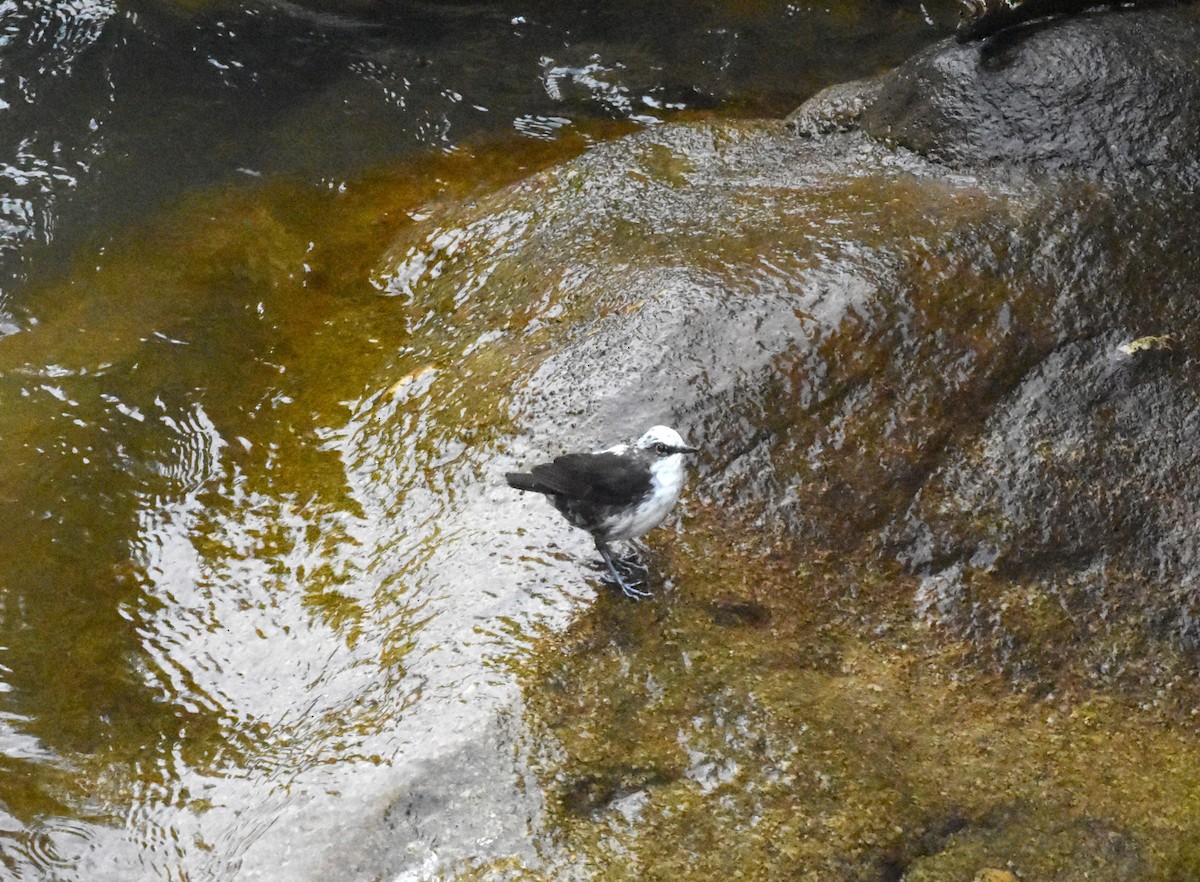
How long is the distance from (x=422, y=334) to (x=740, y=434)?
2377 millimetres

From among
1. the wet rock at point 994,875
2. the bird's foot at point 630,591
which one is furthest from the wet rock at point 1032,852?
the bird's foot at point 630,591

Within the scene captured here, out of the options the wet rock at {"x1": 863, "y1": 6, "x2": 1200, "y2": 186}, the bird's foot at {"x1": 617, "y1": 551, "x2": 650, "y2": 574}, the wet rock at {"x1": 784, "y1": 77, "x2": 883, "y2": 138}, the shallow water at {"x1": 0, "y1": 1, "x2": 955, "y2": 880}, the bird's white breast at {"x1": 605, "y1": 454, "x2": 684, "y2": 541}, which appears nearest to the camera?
the shallow water at {"x1": 0, "y1": 1, "x2": 955, "y2": 880}

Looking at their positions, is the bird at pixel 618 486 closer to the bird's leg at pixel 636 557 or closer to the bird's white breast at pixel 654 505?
the bird's white breast at pixel 654 505

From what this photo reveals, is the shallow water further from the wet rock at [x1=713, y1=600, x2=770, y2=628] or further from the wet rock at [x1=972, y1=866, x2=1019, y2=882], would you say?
the wet rock at [x1=972, y1=866, x2=1019, y2=882]

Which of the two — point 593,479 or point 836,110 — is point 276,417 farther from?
point 836,110

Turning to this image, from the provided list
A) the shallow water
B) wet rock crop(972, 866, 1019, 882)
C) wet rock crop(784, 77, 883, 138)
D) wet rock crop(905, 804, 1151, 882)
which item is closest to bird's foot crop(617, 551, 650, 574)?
the shallow water

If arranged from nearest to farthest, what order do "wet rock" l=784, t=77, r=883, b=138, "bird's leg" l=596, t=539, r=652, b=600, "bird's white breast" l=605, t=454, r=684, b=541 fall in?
"bird's white breast" l=605, t=454, r=684, b=541, "bird's leg" l=596, t=539, r=652, b=600, "wet rock" l=784, t=77, r=883, b=138

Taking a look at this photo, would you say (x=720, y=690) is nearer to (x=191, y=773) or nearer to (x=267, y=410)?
(x=191, y=773)

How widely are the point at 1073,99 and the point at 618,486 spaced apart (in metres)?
3.78

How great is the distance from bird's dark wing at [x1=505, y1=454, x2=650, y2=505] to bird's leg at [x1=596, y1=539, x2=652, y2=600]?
10.9 inches

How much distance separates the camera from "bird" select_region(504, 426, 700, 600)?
14.2 ft

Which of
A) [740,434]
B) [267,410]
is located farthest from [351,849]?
[267,410]

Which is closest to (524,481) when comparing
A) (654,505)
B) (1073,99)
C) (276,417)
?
(654,505)

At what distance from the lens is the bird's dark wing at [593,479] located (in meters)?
4.30
